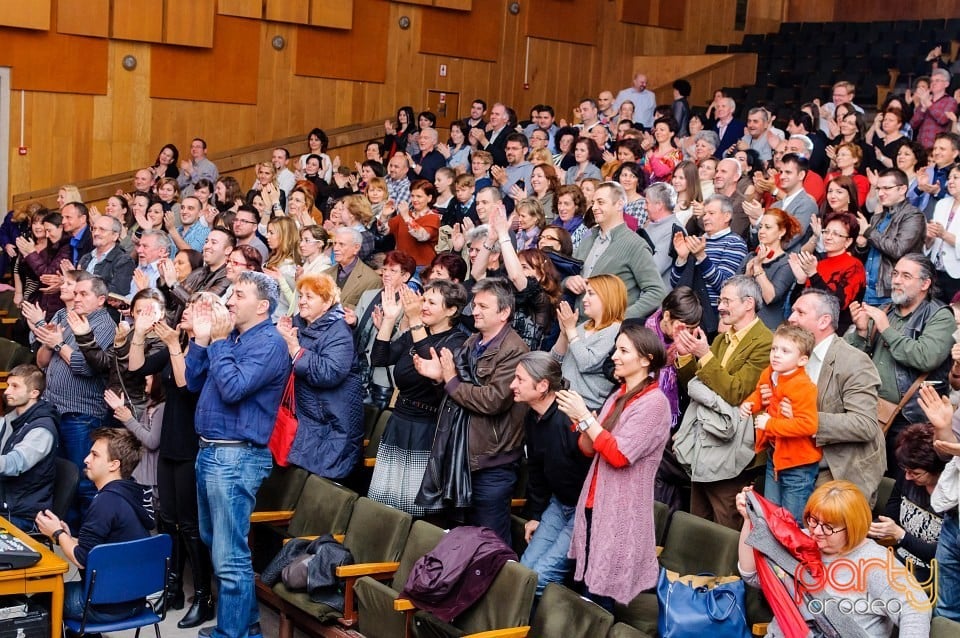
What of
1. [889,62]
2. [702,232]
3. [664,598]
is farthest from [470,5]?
[664,598]

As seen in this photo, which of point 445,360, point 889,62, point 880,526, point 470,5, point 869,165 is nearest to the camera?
point 880,526

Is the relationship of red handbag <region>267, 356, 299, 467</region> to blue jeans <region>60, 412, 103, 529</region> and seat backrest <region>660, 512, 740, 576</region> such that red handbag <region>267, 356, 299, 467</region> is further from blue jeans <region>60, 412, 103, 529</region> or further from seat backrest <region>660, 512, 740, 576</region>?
seat backrest <region>660, 512, 740, 576</region>

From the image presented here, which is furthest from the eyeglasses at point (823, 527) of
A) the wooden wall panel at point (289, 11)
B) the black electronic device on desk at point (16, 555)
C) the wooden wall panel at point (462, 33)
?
the wooden wall panel at point (462, 33)

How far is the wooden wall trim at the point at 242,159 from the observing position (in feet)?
35.8

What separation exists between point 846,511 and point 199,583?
2805 mm

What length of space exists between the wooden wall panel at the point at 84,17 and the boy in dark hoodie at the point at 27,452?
6.85 m

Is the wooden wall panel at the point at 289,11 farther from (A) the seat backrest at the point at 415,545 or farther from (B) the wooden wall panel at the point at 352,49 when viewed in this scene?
(A) the seat backrest at the point at 415,545

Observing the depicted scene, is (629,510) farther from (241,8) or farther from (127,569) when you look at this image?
(241,8)

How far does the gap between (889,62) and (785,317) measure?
754 centimetres

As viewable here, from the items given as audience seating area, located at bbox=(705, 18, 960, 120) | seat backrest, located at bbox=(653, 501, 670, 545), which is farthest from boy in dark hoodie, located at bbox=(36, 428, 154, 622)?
audience seating area, located at bbox=(705, 18, 960, 120)

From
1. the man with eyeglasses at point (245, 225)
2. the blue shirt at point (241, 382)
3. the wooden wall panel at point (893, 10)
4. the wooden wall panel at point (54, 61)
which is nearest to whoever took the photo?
the blue shirt at point (241, 382)

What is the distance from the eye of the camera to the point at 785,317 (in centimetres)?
557

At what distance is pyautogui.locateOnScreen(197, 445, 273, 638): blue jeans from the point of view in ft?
14.6

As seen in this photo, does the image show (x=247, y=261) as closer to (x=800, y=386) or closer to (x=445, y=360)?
(x=445, y=360)
